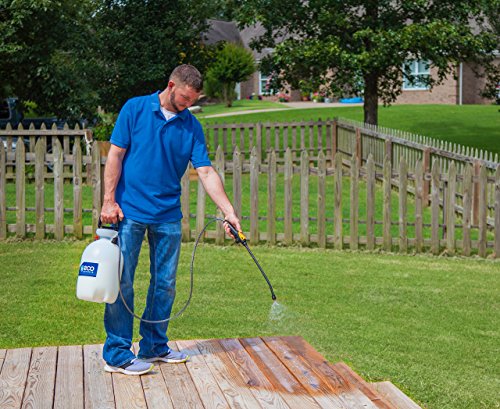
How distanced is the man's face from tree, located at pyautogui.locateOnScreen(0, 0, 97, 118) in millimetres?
13883

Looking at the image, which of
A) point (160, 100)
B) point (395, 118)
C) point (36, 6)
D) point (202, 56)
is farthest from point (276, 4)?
point (160, 100)

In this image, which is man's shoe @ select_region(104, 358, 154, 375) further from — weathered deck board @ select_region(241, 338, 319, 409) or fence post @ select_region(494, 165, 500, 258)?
fence post @ select_region(494, 165, 500, 258)

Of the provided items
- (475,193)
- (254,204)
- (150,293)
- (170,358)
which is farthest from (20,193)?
(170,358)

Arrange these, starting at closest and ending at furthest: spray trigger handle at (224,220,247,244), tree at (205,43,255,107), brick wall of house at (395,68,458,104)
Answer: spray trigger handle at (224,220,247,244), brick wall of house at (395,68,458,104), tree at (205,43,255,107)

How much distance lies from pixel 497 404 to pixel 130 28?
19.3m

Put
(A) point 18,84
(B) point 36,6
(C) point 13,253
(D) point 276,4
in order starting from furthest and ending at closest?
1. (D) point 276,4
2. (A) point 18,84
3. (B) point 36,6
4. (C) point 13,253

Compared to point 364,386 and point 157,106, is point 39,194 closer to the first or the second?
point 157,106

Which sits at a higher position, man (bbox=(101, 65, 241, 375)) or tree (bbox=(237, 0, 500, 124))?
tree (bbox=(237, 0, 500, 124))

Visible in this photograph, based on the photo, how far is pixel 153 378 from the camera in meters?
5.45

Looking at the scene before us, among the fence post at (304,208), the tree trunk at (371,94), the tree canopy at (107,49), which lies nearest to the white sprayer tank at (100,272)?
the fence post at (304,208)

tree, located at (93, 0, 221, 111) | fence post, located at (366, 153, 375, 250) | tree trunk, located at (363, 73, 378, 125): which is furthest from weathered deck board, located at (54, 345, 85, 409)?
tree, located at (93, 0, 221, 111)

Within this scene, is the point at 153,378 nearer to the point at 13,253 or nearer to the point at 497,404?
the point at 497,404

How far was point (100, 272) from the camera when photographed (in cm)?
536

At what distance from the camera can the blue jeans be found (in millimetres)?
5559
